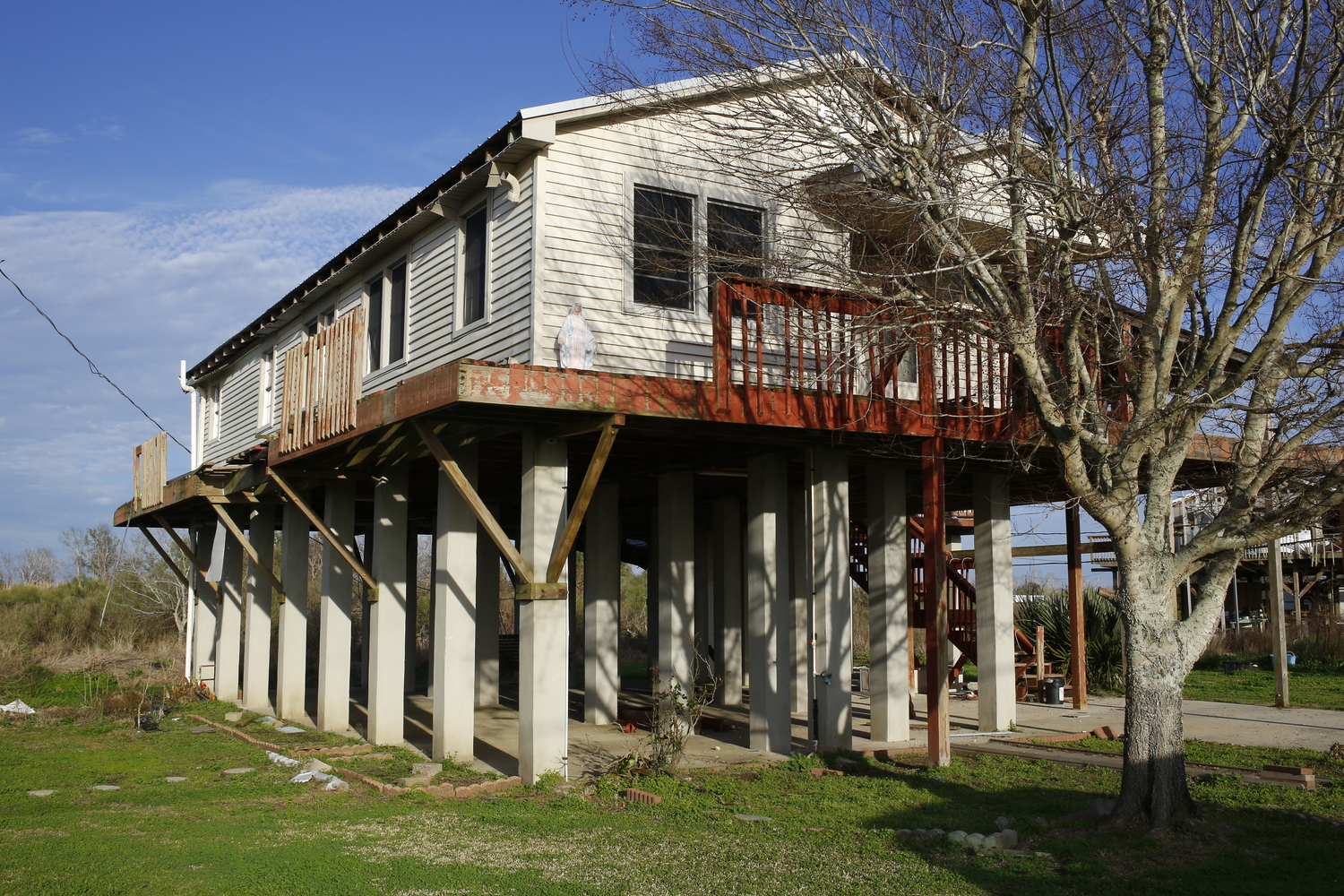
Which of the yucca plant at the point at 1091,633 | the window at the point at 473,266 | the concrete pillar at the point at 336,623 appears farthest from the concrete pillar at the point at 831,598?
the yucca plant at the point at 1091,633

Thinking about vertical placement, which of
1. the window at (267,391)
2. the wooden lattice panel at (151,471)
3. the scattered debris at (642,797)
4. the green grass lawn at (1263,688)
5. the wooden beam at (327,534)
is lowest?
the green grass lawn at (1263,688)

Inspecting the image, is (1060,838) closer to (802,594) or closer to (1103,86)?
(1103,86)

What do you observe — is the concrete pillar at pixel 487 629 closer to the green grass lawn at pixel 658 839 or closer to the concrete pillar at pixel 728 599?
the concrete pillar at pixel 728 599

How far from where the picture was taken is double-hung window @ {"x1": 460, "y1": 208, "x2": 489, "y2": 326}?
12.1m

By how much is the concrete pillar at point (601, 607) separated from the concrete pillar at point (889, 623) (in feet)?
11.1

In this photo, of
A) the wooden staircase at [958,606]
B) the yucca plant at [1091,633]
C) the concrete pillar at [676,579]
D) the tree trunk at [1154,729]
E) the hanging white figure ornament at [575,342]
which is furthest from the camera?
the yucca plant at [1091,633]

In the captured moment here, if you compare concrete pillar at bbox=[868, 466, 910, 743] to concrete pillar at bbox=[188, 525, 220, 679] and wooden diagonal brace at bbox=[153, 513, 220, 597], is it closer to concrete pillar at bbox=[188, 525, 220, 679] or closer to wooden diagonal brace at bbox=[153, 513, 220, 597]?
wooden diagonal brace at bbox=[153, 513, 220, 597]

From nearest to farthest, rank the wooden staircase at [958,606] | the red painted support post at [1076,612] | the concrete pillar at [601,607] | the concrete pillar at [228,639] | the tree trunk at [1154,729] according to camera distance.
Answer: the tree trunk at [1154,729]
the concrete pillar at [601,607]
the red painted support post at [1076,612]
the wooden staircase at [958,606]
the concrete pillar at [228,639]

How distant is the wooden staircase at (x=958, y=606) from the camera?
15.8 m

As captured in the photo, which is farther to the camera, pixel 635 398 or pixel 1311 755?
pixel 1311 755

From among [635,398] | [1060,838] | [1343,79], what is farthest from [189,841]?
[1343,79]

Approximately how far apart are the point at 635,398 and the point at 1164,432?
4278 millimetres

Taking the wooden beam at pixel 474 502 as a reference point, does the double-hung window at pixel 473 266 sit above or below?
above

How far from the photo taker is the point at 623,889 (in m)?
5.93
